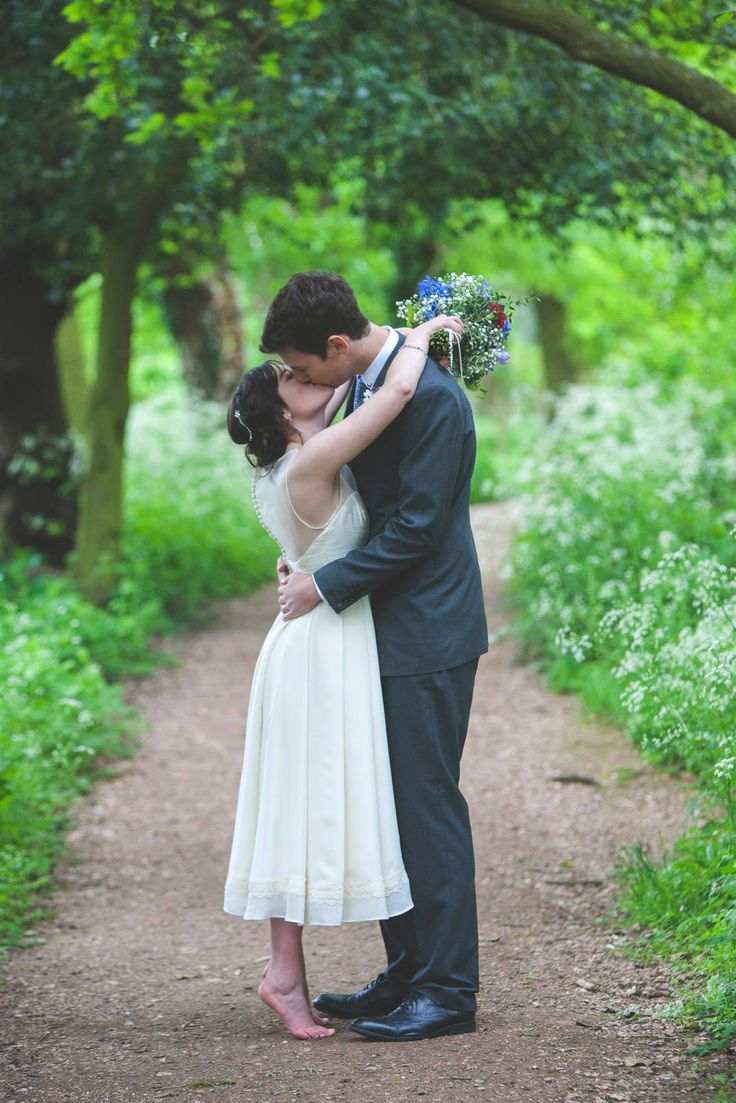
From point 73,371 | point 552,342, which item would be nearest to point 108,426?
point 73,371

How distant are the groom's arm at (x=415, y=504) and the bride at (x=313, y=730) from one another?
11 centimetres

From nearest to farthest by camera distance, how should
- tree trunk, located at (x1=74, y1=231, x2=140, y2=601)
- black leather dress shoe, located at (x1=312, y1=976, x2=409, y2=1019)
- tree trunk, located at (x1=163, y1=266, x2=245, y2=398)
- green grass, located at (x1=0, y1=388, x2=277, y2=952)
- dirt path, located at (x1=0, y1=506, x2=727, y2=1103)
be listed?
1. dirt path, located at (x1=0, y1=506, x2=727, y2=1103)
2. black leather dress shoe, located at (x1=312, y1=976, x2=409, y2=1019)
3. green grass, located at (x1=0, y1=388, x2=277, y2=952)
4. tree trunk, located at (x1=74, y1=231, x2=140, y2=601)
5. tree trunk, located at (x1=163, y1=266, x2=245, y2=398)

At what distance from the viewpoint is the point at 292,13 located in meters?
5.84

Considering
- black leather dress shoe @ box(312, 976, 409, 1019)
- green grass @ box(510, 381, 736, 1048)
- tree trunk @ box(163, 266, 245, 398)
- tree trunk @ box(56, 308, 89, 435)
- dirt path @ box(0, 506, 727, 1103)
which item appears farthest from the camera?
tree trunk @ box(163, 266, 245, 398)

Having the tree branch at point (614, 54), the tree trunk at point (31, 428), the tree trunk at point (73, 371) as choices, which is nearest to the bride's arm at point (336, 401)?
the tree branch at point (614, 54)

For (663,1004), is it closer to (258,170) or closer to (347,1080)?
(347,1080)

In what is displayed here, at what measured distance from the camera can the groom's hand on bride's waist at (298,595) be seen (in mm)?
3469

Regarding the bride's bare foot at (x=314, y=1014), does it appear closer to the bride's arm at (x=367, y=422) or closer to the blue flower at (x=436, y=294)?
the bride's arm at (x=367, y=422)

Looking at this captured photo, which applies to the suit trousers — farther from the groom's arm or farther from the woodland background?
the woodland background

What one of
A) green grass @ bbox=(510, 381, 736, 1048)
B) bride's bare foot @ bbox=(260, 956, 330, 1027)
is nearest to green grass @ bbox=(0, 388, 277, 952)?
bride's bare foot @ bbox=(260, 956, 330, 1027)

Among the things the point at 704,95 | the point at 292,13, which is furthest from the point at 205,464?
the point at 704,95

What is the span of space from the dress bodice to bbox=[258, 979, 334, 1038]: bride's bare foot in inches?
47.8

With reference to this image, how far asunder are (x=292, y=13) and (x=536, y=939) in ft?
14.0

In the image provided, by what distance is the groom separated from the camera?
3383mm
